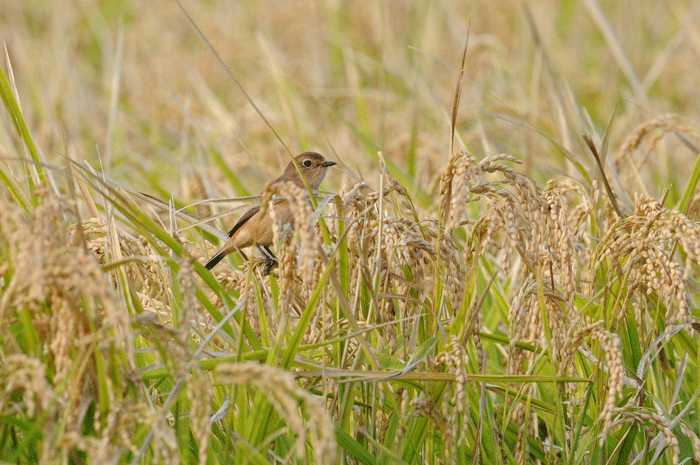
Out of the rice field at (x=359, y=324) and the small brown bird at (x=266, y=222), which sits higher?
the small brown bird at (x=266, y=222)

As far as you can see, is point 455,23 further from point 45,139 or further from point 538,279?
point 538,279

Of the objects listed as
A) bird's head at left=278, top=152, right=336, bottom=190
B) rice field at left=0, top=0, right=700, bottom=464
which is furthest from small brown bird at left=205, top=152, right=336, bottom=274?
rice field at left=0, top=0, right=700, bottom=464

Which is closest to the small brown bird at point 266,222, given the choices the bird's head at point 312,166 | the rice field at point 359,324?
the bird's head at point 312,166

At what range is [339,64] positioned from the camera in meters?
9.42

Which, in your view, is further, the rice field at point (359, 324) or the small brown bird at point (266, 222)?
the small brown bird at point (266, 222)

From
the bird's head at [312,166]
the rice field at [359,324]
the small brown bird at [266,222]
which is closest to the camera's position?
the rice field at [359,324]

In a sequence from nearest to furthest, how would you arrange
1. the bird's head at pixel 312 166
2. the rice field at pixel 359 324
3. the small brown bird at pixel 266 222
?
the rice field at pixel 359 324 → the small brown bird at pixel 266 222 → the bird's head at pixel 312 166

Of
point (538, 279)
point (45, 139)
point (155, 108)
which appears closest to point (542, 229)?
point (538, 279)

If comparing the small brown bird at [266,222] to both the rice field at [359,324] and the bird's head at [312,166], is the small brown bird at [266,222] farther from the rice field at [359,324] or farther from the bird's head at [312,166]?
the rice field at [359,324]

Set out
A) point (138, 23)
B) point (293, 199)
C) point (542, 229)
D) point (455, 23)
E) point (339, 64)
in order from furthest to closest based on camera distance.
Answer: point (138, 23) < point (339, 64) < point (455, 23) < point (542, 229) < point (293, 199)

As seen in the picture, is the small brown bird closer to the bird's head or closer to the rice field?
the bird's head

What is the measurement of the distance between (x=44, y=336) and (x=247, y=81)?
7891 mm

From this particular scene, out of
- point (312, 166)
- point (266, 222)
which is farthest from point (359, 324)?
point (312, 166)

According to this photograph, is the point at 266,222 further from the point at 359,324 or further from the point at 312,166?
the point at 359,324
